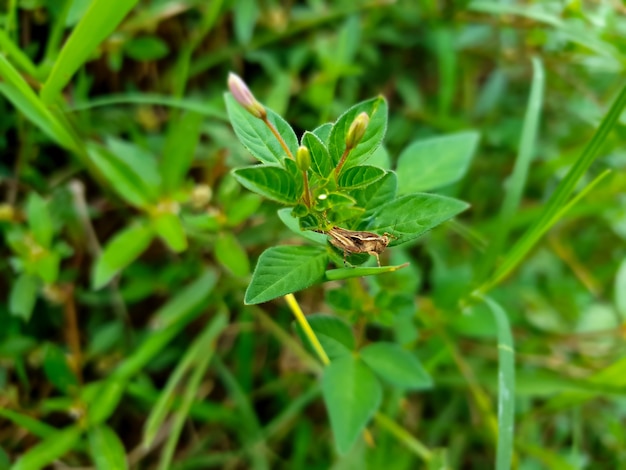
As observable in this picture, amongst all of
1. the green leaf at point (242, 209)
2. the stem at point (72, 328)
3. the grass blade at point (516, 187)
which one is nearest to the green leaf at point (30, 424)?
the stem at point (72, 328)

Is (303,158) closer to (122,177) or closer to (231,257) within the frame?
(231,257)

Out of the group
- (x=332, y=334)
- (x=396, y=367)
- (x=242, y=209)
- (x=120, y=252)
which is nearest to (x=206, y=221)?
(x=242, y=209)

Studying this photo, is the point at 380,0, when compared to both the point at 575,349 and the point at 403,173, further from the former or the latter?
the point at 575,349

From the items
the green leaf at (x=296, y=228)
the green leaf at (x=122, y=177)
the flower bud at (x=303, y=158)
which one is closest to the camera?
the flower bud at (x=303, y=158)

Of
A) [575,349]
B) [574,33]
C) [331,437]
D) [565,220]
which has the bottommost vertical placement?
[575,349]

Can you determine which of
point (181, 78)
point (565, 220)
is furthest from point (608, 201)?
point (181, 78)

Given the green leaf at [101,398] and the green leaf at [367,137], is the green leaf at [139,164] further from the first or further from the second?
the green leaf at [367,137]

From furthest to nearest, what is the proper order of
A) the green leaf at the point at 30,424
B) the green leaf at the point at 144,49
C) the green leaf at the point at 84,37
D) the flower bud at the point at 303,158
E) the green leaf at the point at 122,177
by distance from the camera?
the green leaf at the point at 144,49
the green leaf at the point at 122,177
the green leaf at the point at 30,424
the green leaf at the point at 84,37
the flower bud at the point at 303,158
